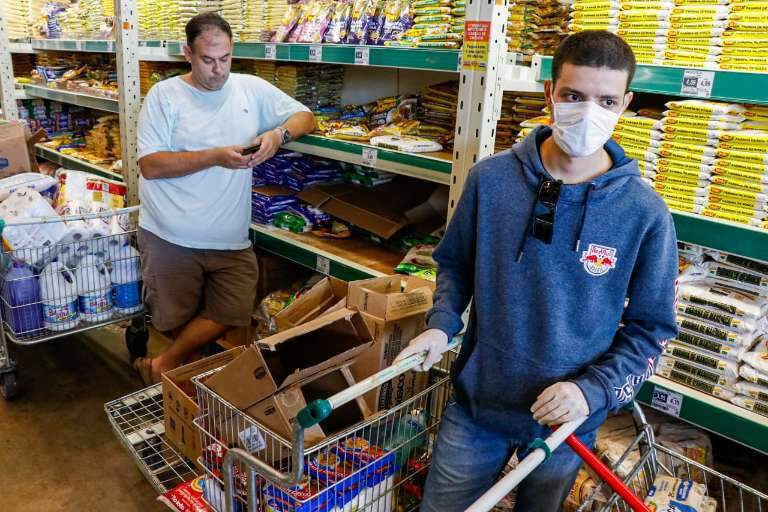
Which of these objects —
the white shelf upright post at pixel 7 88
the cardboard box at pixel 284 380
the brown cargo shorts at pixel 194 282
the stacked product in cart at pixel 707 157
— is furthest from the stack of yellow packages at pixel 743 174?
the white shelf upright post at pixel 7 88

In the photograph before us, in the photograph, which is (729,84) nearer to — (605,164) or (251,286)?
(605,164)

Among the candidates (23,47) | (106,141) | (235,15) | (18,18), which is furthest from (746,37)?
(18,18)

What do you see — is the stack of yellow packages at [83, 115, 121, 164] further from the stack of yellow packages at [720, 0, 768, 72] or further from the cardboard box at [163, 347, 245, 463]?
the stack of yellow packages at [720, 0, 768, 72]

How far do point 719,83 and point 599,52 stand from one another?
0.59m

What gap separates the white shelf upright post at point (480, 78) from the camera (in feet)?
6.37

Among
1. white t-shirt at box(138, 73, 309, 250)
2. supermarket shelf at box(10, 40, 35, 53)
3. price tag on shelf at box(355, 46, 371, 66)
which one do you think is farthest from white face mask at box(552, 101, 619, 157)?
supermarket shelf at box(10, 40, 35, 53)

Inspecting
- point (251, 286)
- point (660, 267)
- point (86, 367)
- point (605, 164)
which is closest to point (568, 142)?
point (605, 164)

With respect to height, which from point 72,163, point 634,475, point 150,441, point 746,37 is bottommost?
point 150,441

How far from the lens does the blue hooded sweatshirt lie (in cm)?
135

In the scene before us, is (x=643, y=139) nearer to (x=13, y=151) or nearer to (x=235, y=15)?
(x=235, y=15)

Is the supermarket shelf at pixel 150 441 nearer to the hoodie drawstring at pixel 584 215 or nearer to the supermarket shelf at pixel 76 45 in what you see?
the hoodie drawstring at pixel 584 215

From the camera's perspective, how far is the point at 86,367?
3750 millimetres

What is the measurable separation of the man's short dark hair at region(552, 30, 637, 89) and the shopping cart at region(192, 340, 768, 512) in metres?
0.74

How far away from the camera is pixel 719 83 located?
167cm
